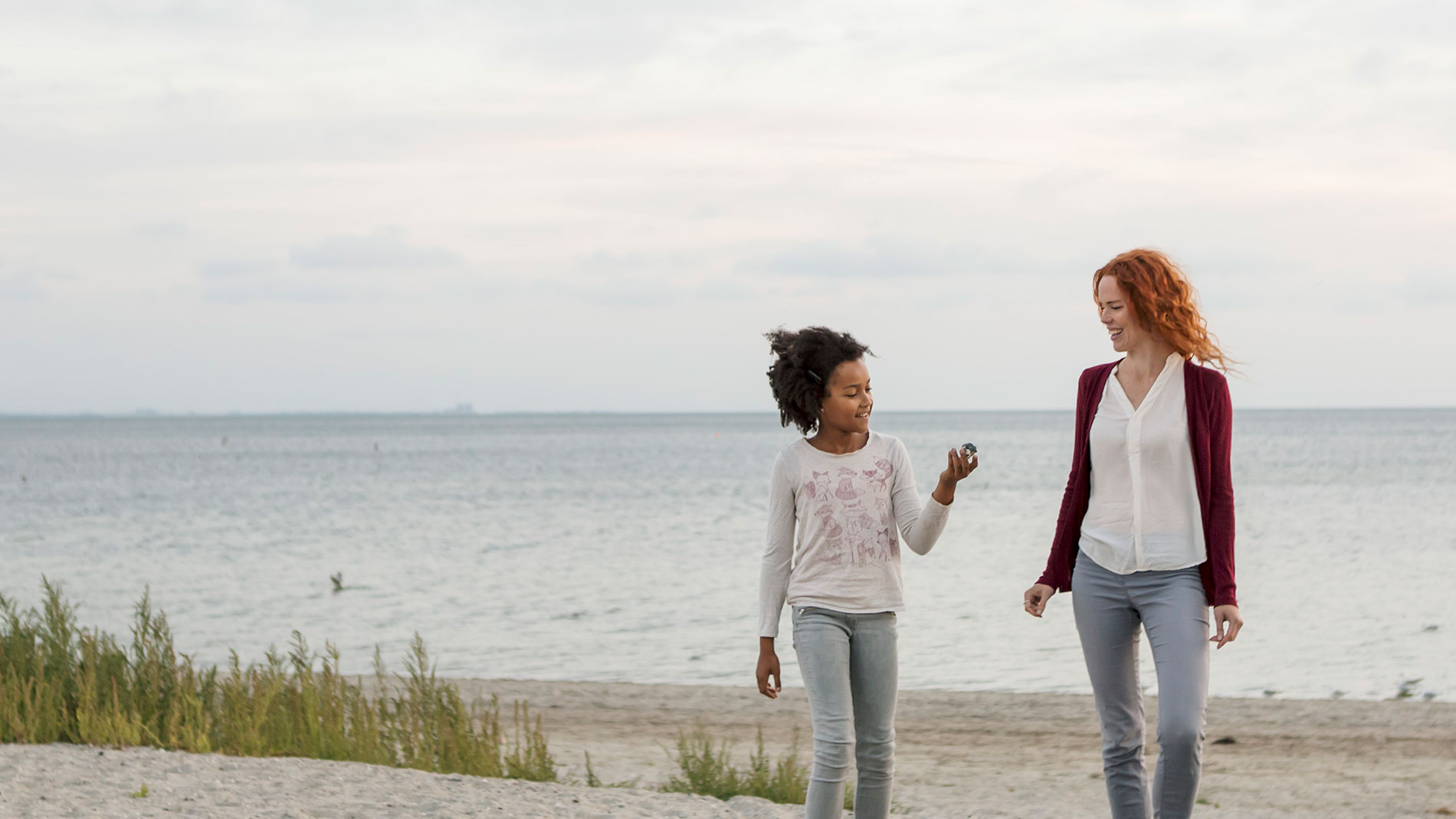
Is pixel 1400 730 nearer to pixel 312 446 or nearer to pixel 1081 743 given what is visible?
pixel 1081 743

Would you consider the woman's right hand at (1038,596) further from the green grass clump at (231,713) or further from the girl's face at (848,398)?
the green grass clump at (231,713)

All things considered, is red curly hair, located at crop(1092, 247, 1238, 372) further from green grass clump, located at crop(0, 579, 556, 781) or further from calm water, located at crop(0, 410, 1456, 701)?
calm water, located at crop(0, 410, 1456, 701)

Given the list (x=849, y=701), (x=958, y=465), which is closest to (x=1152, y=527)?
(x=958, y=465)

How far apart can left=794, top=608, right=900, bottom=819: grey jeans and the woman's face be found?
1.10m

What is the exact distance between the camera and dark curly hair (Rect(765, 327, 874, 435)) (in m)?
4.05

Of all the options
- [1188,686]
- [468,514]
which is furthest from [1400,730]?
[468,514]

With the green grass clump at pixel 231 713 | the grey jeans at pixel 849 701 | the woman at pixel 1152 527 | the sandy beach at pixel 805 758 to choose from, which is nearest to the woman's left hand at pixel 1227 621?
the woman at pixel 1152 527

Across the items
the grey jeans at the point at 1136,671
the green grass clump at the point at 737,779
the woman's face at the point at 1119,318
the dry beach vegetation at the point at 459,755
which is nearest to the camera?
the grey jeans at the point at 1136,671

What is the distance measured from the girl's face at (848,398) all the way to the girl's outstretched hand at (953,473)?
0.32 metres

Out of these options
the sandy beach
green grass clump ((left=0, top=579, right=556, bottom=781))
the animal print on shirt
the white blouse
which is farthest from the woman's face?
green grass clump ((left=0, top=579, right=556, bottom=781))

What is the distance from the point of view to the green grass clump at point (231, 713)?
6223mm

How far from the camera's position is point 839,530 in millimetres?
3955

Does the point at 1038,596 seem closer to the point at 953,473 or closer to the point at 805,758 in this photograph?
the point at 953,473

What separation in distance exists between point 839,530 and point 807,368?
1.75 ft
